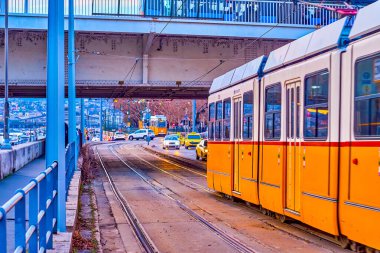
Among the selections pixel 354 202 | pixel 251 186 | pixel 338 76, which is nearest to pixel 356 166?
pixel 354 202

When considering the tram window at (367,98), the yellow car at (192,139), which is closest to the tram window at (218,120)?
the tram window at (367,98)

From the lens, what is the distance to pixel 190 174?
95.9 feet

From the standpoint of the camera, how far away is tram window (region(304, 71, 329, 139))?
9.89 meters

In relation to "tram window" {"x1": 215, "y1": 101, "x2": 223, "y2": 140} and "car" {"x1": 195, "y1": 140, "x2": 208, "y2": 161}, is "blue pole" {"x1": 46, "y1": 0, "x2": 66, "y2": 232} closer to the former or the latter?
"tram window" {"x1": 215, "y1": 101, "x2": 223, "y2": 140}

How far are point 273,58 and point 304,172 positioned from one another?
3.31 m

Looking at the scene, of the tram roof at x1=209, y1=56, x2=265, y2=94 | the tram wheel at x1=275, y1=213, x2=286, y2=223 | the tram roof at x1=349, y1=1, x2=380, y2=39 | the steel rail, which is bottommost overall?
the steel rail

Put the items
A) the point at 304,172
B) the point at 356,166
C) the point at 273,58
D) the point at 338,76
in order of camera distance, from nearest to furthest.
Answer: the point at 356,166
the point at 338,76
the point at 304,172
the point at 273,58

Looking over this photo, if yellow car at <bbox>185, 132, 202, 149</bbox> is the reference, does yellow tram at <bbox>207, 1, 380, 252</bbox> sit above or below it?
above

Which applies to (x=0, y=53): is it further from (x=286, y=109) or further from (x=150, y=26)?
(x=286, y=109)

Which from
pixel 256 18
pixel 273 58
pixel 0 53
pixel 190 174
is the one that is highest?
pixel 256 18

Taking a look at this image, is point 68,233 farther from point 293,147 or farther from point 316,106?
point 316,106

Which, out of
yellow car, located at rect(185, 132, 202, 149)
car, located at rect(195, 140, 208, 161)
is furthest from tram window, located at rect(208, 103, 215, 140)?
yellow car, located at rect(185, 132, 202, 149)

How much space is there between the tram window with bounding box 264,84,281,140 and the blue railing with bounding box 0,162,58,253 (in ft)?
14.9

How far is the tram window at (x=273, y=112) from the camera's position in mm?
12172
